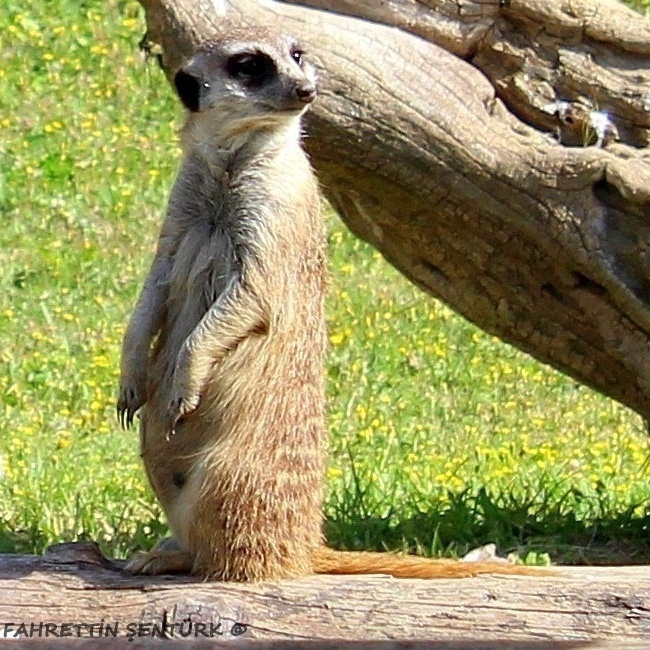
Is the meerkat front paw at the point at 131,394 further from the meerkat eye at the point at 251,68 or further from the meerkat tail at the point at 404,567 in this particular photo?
the meerkat eye at the point at 251,68

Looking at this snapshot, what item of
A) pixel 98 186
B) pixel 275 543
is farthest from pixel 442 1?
pixel 98 186

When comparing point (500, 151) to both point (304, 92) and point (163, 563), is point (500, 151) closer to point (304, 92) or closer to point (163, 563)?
point (304, 92)

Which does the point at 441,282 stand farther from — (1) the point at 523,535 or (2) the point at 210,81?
(2) the point at 210,81

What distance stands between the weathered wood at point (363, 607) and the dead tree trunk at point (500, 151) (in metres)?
1.58

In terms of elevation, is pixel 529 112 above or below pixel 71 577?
above

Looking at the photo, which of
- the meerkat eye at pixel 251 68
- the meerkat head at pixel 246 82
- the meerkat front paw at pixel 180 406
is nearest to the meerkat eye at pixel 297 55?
the meerkat head at pixel 246 82

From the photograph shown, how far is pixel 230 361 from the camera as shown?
4242mm

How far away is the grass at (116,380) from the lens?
5.88 meters

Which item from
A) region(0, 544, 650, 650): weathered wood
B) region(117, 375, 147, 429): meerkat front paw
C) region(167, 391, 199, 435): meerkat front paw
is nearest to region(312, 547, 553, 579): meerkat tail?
region(0, 544, 650, 650): weathered wood

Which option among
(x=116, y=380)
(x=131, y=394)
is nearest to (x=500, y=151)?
(x=131, y=394)

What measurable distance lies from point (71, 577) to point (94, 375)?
375cm

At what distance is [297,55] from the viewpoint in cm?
423

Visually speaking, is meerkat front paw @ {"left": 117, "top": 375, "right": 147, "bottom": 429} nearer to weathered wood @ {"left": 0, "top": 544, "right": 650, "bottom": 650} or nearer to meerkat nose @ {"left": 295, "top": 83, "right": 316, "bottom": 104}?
weathered wood @ {"left": 0, "top": 544, "right": 650, "bottom": 650}

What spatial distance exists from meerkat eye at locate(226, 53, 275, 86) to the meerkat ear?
100mm
